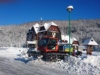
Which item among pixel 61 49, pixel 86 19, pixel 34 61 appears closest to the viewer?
pixel 34 61

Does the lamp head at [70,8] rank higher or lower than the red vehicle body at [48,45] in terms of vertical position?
higher

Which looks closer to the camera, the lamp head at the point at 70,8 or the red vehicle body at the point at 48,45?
the lamp head at the point at 70,8

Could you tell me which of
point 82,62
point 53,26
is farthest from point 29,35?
point 82,62

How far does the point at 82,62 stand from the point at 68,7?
656 cm

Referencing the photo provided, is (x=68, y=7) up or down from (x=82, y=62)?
up

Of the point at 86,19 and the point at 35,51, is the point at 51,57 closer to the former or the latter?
the point at 35,51

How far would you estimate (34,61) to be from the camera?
21.9 m

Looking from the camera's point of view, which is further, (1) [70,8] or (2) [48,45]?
(2) [48,45]

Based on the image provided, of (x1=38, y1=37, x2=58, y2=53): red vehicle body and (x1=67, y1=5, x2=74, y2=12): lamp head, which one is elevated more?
(x1=67, y1=5, x2=74, y2=12): lamp head

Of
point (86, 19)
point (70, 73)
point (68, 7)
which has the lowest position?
point (70, 73)

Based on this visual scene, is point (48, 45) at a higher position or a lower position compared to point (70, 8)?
lower

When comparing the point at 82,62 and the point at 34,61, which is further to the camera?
the point at 34,61

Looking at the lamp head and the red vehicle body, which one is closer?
the lamp head

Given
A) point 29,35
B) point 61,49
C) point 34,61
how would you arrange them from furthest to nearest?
1. point 29,35
2. point 61,49
3. point 34,61
